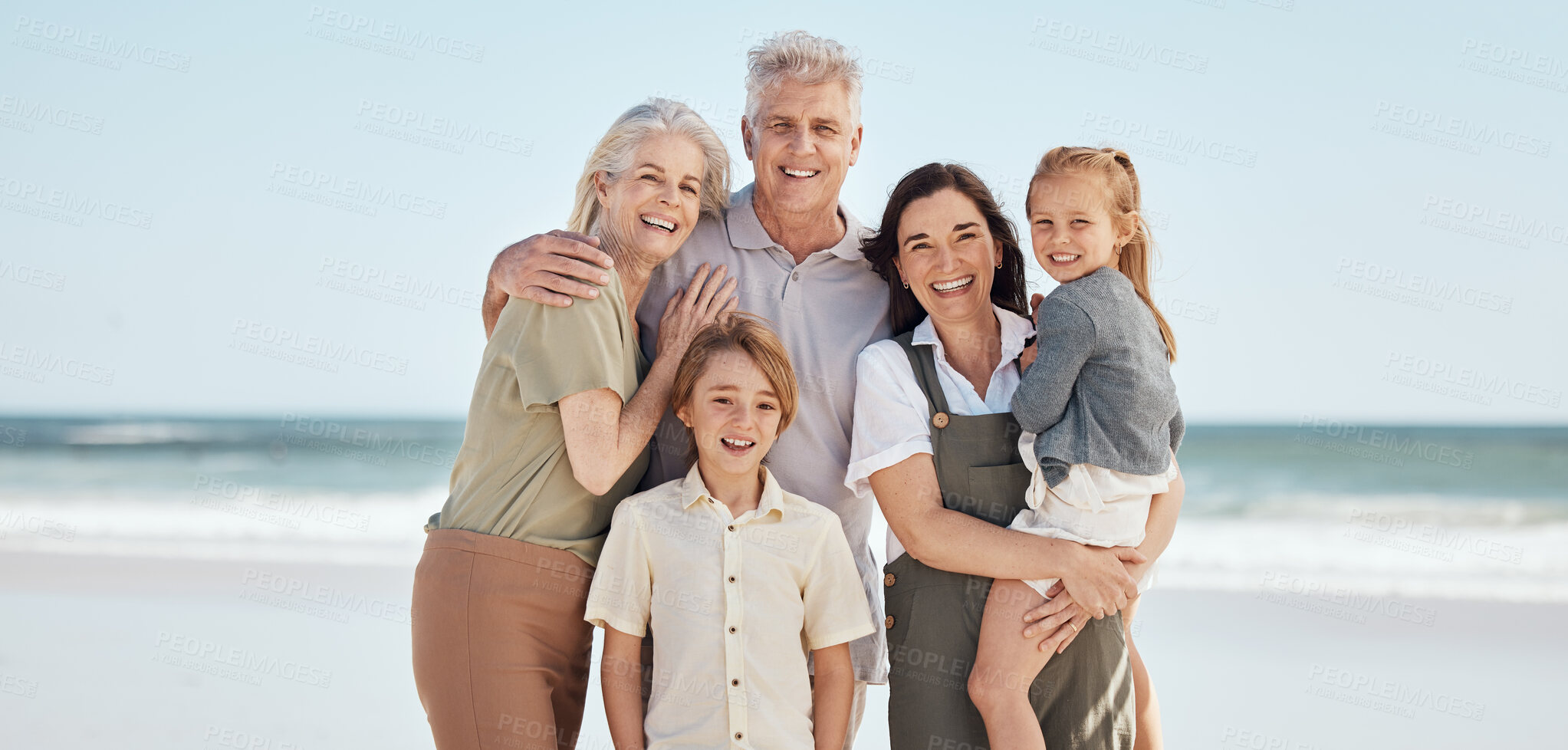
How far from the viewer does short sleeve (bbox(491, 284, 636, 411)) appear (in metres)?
2.35

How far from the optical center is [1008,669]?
2.35 metres

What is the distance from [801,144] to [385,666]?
397 cm

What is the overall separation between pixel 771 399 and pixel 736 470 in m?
0.20

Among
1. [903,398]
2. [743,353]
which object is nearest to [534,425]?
[743,353]

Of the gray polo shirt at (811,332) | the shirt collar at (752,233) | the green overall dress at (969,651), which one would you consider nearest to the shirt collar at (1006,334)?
the green overall dress at (969,651)

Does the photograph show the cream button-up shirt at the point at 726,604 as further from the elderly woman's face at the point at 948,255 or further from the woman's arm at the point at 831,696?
the elderly woman's face at the point at 948,255

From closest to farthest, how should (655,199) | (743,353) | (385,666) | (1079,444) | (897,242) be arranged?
1. (1079,444)
2. (743,353)
3. (655,199)
4. (897,242)
5. (385,666)

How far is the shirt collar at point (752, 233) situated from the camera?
301 cm

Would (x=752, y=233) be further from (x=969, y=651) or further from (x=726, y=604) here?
(x=969, y=651)

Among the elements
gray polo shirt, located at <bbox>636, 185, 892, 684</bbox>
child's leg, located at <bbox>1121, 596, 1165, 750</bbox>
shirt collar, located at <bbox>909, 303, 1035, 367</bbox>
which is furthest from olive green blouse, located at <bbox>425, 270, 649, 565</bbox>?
child's leg, located at <bbox>1121, 596, 1165, 750</bbox>

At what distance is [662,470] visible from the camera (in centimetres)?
280

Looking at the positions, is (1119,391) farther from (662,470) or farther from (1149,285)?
(662,470)

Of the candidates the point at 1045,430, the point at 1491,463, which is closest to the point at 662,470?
the point at 1045,430

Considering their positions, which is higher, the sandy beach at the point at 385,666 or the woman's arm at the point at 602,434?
the woman's arm at the point at 602,434
